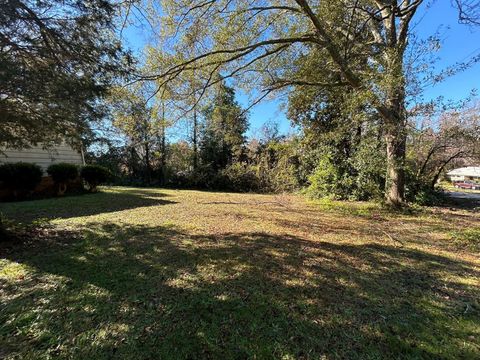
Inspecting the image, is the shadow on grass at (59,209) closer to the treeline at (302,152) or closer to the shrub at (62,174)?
the shrub at (62,174)

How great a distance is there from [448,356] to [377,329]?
18.4 inches

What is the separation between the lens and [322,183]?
1093cm

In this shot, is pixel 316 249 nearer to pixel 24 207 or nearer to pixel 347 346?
pixel 347 346

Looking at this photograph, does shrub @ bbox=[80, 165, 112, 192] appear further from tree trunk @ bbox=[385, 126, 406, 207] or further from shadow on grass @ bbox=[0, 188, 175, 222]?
tree trunk @ bbox=[385, 126, 406, 207]

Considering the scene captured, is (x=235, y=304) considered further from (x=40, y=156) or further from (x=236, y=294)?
(x=40, y=156)

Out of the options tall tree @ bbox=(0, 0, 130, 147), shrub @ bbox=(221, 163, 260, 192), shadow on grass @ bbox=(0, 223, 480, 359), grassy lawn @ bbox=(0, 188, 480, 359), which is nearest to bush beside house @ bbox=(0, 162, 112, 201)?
grassy lawn @ bbox=(0, 188, 480, 359)

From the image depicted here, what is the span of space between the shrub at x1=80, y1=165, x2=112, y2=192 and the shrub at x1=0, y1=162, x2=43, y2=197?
1.84m

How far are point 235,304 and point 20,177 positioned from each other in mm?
8515

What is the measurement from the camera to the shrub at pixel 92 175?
33.2 ft

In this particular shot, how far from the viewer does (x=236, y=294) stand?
2.67 m

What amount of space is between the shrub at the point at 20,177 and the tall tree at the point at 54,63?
4554 mm

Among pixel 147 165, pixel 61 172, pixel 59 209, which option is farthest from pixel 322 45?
pixel 147 165

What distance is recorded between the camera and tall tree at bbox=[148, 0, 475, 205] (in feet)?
20.3

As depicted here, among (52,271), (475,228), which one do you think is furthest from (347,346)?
(475,228)
